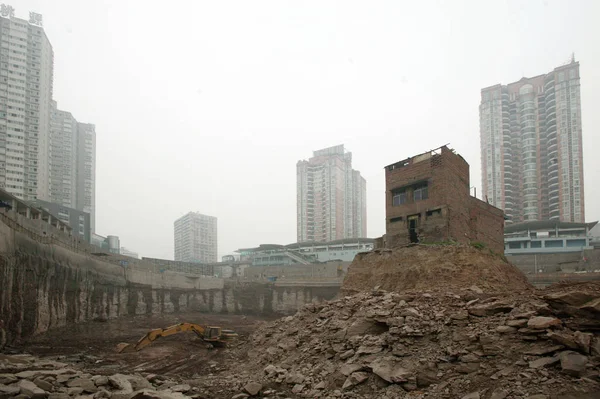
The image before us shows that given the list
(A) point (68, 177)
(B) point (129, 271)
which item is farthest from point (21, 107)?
(B) point (129, 271)

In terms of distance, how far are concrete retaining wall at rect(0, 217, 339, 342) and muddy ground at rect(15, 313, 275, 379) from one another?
1827 mm

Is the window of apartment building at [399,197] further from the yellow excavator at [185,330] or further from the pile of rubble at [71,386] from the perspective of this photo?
the pile of rubble at [71,386]

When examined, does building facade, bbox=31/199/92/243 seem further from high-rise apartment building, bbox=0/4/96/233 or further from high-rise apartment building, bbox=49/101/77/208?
high-rise apartment building, bbox=49/101/77/208

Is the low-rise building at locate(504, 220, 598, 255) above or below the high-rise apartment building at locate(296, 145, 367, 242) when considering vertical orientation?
below

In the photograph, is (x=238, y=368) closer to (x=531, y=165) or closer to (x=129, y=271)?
(x=129, y=271)

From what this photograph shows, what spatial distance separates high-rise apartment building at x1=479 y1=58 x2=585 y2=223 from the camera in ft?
208

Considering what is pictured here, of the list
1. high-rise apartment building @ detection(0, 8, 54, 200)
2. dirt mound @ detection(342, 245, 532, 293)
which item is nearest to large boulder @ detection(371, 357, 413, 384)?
dirt mound @ detection(342, 245, 532, 293)

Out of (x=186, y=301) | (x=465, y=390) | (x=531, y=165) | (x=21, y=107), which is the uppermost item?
(x=21, y=107)

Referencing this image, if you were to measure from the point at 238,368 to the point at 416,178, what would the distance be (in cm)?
1671

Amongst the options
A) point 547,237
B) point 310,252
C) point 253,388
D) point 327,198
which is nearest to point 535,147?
point 547,237

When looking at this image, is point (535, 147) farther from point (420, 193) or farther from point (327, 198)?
point (420, 193)

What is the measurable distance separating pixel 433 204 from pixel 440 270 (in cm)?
601

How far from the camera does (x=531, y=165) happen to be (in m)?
68.6

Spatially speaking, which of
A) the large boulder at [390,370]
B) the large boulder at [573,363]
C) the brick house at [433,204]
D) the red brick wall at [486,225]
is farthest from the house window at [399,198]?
the large boulder at [573,363]
